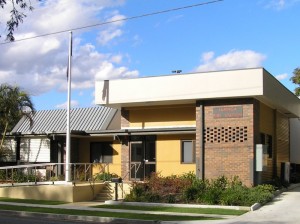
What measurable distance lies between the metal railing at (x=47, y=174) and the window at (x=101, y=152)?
73 centimetres

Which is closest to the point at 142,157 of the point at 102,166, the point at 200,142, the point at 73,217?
the point at 102,166

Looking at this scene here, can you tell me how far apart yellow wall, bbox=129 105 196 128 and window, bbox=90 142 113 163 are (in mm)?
3073

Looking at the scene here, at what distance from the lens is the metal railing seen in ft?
82.1

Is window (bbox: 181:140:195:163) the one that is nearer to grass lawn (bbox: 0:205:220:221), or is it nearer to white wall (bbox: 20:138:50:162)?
grass lawn (bbox: 0:205:220:221)

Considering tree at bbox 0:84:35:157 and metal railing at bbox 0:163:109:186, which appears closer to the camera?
metal railing at bbox 0:163:109:186

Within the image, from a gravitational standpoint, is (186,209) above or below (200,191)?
below

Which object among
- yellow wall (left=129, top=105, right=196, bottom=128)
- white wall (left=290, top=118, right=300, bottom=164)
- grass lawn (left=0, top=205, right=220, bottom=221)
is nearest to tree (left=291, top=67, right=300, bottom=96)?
white wall (left=290, top=118, right=300, bottom=164)

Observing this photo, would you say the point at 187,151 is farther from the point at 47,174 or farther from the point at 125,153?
the point at 47,174

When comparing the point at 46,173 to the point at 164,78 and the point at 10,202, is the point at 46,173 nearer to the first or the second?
the point at 10,202

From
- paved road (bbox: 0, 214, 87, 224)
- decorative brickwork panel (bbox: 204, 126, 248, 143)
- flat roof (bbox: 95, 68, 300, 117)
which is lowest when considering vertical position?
paved road (bbox: 0, 214, 87, 224)

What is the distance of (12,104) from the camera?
95.2 feet

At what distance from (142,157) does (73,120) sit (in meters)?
7.20

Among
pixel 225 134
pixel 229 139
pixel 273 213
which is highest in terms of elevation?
pixel 225 134

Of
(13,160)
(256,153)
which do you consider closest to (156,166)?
(256,153)
